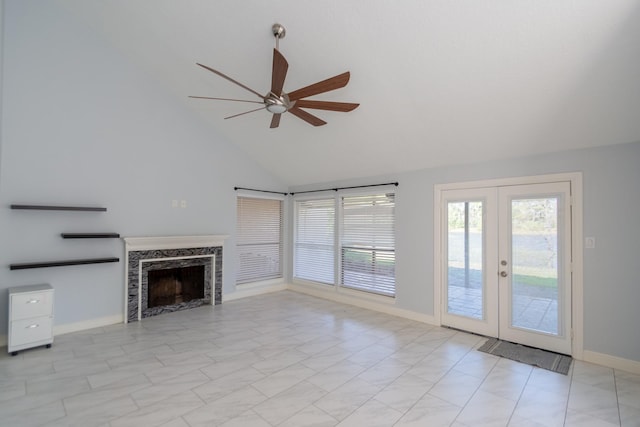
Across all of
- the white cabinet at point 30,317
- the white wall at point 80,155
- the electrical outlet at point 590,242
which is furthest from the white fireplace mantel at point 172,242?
the electrical outlet at point 590,242

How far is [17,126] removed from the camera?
3656 millimetres

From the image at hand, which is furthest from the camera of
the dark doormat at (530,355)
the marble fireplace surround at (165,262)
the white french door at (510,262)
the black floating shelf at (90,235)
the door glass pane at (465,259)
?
the marble fireplace surround at (165,262)

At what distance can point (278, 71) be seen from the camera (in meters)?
2.40

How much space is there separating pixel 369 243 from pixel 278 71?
142 inches

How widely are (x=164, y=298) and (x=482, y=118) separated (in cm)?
535

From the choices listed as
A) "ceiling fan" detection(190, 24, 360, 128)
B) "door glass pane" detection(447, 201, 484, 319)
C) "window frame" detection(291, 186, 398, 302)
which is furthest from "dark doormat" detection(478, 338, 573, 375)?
"ceiling fan" detection(190, 24, 360, 128)

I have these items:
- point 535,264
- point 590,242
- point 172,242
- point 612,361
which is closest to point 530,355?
point 612,361

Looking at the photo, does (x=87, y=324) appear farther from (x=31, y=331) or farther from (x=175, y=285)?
(x=175, y=285)

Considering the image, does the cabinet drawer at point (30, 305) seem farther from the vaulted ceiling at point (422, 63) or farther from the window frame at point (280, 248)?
the vaulted ceiling at point (422, 63)

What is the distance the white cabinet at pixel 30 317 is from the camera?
326 centimetres

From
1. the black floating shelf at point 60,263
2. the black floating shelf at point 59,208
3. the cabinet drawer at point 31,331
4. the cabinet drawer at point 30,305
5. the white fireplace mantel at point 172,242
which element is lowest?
the cabinet drawer at point 31,331

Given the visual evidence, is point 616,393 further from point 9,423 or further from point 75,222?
point 75,222

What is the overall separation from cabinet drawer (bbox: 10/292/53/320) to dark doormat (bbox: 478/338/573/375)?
199 inches

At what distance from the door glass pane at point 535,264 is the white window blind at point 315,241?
10.00 ft
